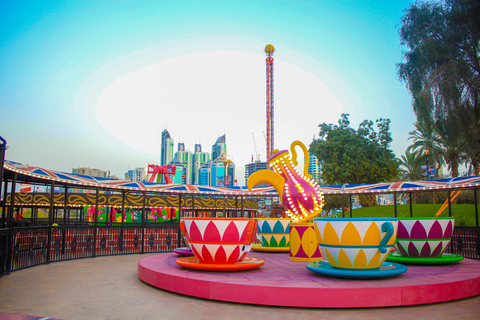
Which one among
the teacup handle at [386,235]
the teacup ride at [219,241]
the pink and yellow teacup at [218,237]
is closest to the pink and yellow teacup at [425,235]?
the teacup handle at [386,235]

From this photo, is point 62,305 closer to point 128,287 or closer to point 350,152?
point 128,287

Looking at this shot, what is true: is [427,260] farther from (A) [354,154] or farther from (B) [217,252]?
(A) [354,154]

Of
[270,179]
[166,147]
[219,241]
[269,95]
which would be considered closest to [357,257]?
[219,241]

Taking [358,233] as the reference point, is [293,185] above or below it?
above

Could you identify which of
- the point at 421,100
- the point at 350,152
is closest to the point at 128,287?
the point at 421,100

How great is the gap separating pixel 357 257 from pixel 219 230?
7.81 feet

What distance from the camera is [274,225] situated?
34.7 feet

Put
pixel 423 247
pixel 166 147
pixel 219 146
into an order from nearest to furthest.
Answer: pixel 423 247
pixel 166 147
pixel 219 146

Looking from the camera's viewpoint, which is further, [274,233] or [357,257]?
[274,233]

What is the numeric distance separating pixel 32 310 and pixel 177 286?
208 centimetres

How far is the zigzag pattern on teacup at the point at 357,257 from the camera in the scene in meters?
5.58

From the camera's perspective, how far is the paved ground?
459cm

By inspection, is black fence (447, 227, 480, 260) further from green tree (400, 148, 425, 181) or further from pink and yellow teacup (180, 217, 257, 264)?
green tree (400, 148, 425, 181)

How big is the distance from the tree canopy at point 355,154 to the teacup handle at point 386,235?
113 ft
